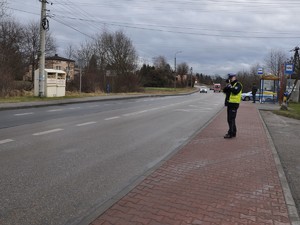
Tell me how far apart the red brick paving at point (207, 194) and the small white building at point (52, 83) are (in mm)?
20147

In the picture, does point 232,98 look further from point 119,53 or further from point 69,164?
point 119,53

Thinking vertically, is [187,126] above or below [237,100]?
below

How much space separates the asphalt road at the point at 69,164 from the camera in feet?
15.5

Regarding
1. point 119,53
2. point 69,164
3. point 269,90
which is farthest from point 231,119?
point 119,53

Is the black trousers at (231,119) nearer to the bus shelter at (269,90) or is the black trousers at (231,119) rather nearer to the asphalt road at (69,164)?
the asphalt road at (69,164)

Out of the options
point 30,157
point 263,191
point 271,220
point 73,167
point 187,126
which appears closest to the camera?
point 271,220

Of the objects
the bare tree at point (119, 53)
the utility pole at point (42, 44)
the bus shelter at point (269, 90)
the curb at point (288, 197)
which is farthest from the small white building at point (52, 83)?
the bare tree at point (119, 53)

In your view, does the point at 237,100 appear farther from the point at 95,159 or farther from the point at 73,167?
the point at 73,167

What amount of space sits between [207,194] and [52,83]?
2368cm

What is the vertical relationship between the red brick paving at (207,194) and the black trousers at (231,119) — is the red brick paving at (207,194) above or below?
below

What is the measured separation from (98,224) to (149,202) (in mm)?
993

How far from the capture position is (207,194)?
5.44 m

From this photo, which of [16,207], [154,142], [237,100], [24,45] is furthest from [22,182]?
[24,45]

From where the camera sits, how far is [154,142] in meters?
9.95
